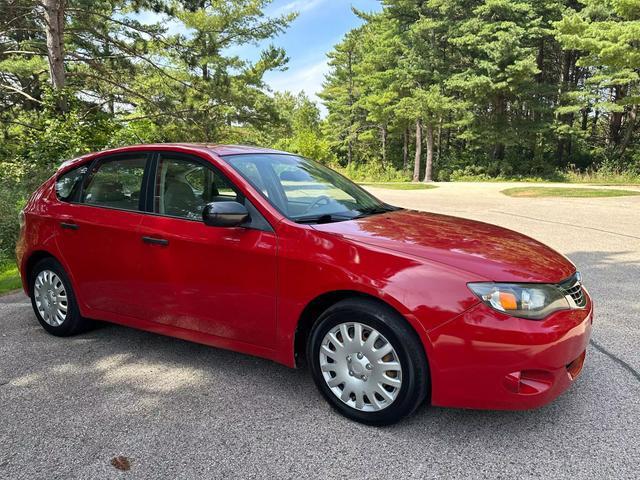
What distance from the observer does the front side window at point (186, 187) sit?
3494mm

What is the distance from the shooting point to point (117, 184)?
156 inches

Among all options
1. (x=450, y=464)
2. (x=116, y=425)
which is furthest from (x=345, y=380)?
(x=116, y=425)

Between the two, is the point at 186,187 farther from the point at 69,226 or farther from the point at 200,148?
the point at 69,226

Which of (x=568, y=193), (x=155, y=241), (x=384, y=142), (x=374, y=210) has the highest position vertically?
(x=384, y=142)

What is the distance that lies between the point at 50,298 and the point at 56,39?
10368 mm

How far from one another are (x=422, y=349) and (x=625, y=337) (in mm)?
2564

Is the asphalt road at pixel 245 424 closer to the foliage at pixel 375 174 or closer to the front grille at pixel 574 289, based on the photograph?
A: the front grille at pixel 574 289

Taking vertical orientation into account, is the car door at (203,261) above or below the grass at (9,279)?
above

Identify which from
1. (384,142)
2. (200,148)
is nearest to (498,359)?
(200,148)

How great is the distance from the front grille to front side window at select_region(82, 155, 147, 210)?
9.85 ft

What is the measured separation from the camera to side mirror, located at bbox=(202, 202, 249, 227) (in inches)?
122

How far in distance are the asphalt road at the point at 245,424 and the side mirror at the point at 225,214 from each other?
1148 mm

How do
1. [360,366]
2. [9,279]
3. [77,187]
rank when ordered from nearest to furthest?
[360,366] → [77,187] → [9,279]

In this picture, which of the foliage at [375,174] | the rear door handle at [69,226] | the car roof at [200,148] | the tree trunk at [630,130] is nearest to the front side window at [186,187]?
the car roof at [200,148]
